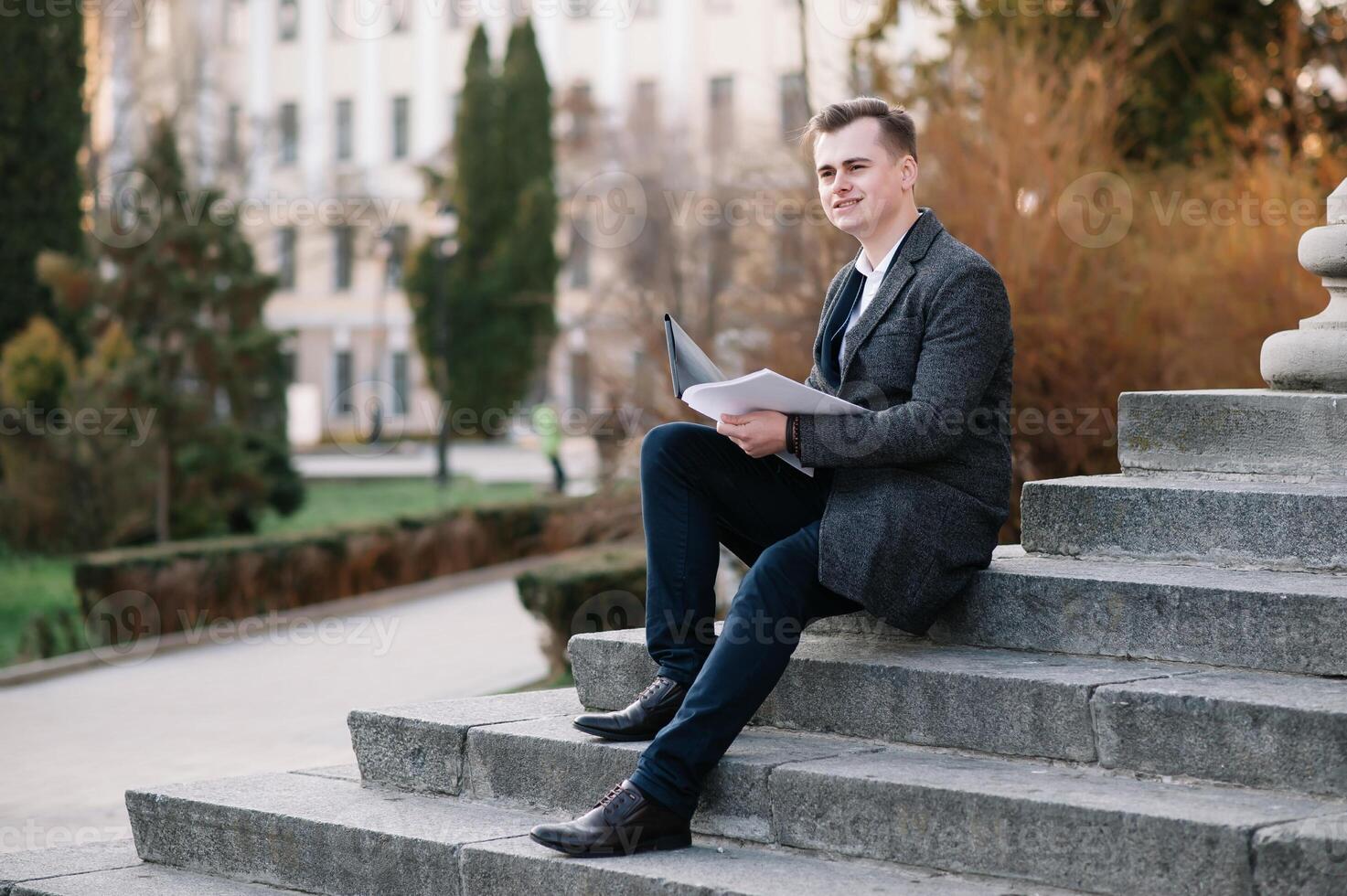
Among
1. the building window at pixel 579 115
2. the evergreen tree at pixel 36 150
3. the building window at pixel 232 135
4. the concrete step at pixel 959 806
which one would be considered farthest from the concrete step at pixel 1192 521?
the building window at pixel 579 115

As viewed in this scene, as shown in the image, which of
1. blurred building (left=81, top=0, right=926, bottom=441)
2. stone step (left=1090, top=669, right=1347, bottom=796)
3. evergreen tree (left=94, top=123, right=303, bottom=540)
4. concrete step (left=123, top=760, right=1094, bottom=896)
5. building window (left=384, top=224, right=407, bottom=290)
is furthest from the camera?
blurred building (left=81, top=0, right=926, bottom=441)

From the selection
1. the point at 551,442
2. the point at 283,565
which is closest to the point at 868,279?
the point at 283,565

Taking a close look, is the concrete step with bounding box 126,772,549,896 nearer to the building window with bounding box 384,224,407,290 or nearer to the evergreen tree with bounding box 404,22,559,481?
the building window with bounding box 384,224,407,290

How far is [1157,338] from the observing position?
9.16m

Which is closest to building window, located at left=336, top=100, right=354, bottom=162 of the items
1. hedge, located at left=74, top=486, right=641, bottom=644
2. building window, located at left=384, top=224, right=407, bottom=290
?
building window, located at left=384, top=224, right=407, bottom=290

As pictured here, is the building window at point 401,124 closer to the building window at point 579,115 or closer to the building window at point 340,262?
the building window at point 340,262

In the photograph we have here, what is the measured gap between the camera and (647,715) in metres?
4.32

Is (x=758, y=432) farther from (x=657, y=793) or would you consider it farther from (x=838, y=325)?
(x=657, y=793)

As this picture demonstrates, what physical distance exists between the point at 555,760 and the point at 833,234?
18.9 ft

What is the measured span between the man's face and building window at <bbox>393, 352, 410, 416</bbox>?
46.9m

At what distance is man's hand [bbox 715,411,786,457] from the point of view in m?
4.24

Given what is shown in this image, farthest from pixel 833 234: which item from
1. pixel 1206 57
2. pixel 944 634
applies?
pixel 944 634

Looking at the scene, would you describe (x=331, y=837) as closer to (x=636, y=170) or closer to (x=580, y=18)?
(x=636, y=170)

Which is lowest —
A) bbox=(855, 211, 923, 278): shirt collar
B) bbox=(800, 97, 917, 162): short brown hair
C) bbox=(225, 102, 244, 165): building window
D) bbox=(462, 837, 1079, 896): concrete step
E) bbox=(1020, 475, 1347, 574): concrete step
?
bbox=(462, 837, 1079, 896): concrete step
